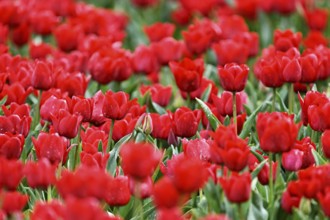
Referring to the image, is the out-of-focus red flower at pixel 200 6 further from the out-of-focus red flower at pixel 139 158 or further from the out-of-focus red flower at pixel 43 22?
the out-of-focus red flower at pixel 139 158

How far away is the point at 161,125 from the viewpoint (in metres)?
3.13

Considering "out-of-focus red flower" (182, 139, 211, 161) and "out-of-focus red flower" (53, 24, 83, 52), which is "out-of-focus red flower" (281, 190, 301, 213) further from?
"out-of-focus red flower" (53, 24, 83, 52)

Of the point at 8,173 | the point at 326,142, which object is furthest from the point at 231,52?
the point at 8,173

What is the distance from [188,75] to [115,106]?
0.53 metres

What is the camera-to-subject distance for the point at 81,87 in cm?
349

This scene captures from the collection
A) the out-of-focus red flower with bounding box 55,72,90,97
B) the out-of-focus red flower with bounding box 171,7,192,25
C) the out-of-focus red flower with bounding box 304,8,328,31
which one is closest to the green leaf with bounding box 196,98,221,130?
the out-of-focus red flower with bounding box 55,72,90,97

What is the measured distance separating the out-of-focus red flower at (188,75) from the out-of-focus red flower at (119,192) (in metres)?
0.94

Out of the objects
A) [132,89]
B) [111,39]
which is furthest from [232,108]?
[111,39]

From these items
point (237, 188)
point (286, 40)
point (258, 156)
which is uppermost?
point (237, 188)

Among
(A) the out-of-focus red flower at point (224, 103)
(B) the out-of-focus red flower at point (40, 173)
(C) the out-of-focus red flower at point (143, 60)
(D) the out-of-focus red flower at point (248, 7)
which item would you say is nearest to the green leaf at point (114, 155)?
(A) the out-of-focus red flower at point (224, 103)

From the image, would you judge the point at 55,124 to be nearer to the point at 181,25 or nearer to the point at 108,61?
the point at 108,61

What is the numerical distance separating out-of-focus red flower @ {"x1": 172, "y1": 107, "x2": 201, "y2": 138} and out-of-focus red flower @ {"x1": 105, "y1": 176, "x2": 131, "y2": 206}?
51cm

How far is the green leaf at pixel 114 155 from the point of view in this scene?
2.93 m

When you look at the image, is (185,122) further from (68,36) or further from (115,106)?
(68,36)
